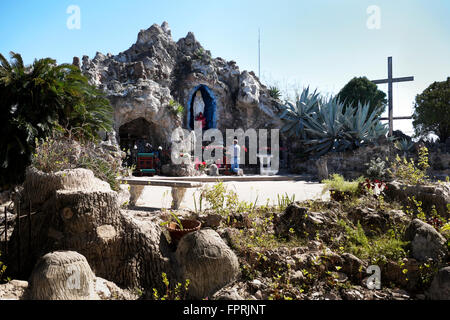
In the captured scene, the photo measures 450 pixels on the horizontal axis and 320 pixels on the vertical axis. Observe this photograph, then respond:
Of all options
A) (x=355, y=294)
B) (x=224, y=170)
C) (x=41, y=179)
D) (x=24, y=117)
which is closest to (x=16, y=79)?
(x=24, y=117)

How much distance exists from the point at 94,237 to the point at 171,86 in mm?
14869

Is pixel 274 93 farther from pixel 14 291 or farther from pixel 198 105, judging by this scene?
pixel 14 291

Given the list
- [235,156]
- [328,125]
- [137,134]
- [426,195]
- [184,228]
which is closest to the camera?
[184,228]

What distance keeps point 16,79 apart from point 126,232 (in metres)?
4.53

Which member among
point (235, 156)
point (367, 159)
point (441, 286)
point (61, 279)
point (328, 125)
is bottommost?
point (441, 286)

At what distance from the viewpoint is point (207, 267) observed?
299 cm

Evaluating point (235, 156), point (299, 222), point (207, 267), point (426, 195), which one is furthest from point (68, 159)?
point (235, 156)

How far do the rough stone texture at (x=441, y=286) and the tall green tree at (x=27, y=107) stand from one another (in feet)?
18.3

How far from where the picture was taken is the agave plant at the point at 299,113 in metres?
17.7

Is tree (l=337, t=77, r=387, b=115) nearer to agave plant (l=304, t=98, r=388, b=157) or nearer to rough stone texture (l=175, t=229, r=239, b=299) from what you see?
agave plant (l=304, t=98, r=388, b=157)

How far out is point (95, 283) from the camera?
2723 millimetres

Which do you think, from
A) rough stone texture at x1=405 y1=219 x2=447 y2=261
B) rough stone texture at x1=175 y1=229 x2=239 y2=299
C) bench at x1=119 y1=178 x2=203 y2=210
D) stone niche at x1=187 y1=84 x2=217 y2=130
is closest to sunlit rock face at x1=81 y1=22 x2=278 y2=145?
stone niche at x1=187 y1=84 x2=217 y2=130

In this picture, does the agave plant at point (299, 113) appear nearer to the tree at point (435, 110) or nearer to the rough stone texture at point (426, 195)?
the tree at point (435, 110)

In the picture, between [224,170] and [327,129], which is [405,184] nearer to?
[224,170]
